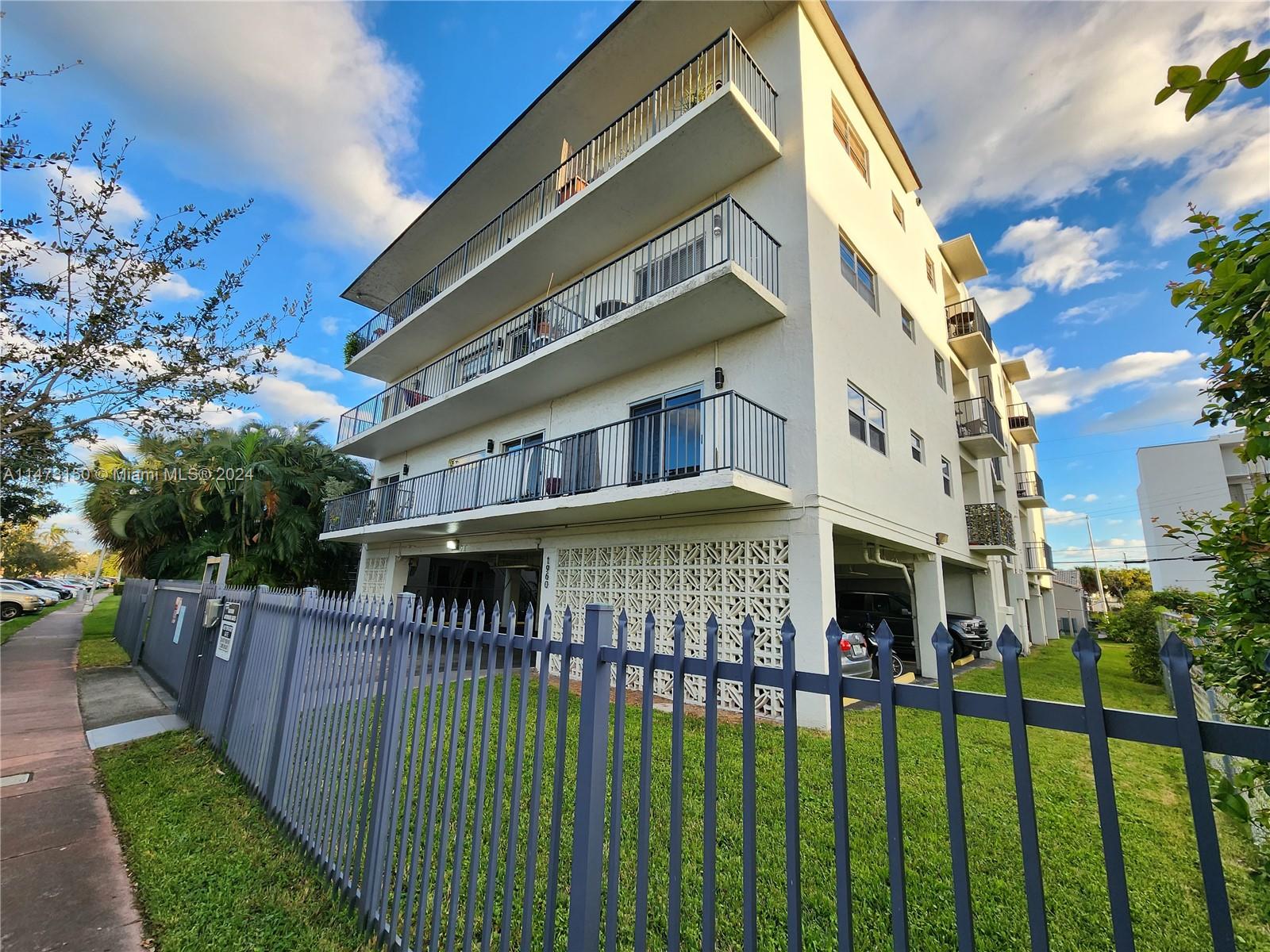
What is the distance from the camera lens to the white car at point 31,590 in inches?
1014

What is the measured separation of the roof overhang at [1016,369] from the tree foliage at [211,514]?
32.4 m

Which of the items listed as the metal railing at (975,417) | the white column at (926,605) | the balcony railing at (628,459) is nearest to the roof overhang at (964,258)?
the metal railing at (975,417)

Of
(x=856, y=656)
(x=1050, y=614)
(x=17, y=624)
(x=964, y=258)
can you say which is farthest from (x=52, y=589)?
(x=1050, y=614)

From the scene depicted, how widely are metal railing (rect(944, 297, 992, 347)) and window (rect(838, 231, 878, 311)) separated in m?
7.23

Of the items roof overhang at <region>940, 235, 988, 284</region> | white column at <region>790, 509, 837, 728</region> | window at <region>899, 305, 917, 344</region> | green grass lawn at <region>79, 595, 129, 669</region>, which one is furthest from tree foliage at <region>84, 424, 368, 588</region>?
roof overhang at <region>940, 235, 988, 284</region>

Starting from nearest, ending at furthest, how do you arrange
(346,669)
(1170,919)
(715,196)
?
1. (1170,919)
2. (346,669)
3. (715,196)

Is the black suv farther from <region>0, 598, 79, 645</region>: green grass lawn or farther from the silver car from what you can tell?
<region>0, 598, 79, 645</region>: green grass lawn

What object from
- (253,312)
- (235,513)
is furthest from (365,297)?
(253,312)

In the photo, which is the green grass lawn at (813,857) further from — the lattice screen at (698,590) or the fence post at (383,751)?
the lattice screen at (698,590)

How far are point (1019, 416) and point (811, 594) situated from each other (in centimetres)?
2403

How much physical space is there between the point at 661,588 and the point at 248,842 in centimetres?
641

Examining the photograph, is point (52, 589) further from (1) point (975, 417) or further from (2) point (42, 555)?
(1) point (975, 417)

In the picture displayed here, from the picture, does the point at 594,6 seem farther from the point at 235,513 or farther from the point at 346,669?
the point at 235,513

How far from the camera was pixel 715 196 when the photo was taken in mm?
10133
